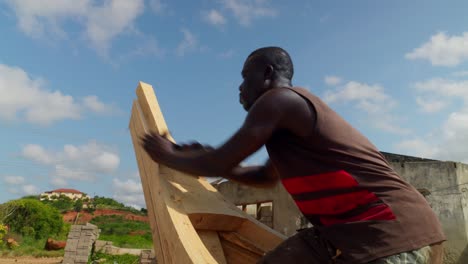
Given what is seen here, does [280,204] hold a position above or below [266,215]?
above

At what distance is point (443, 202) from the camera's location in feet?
29.5

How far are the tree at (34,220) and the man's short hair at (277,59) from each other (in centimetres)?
3267

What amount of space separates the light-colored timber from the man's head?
1.91ft

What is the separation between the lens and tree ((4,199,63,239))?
3008 cm

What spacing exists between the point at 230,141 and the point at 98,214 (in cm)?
5556

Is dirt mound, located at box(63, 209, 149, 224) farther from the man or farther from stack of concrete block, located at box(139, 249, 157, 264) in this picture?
the man

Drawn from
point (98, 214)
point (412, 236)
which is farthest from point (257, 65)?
point (98, 214)

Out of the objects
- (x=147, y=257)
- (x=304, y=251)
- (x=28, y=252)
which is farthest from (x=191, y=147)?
(x=28, y=252)

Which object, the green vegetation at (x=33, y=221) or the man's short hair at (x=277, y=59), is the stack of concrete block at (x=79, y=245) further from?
the green vegetation at (x=33, y=221)

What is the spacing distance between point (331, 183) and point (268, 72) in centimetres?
52

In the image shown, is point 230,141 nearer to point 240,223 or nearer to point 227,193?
point 240,223

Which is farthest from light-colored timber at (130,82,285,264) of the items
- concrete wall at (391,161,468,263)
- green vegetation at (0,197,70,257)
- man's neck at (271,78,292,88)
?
green vegetation at (0,197,70,257)

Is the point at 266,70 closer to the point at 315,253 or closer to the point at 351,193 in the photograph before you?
the point at 351,193

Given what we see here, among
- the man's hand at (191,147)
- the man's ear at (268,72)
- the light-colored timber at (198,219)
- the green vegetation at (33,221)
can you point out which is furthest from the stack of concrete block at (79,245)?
the green vegetation at (33,221)
